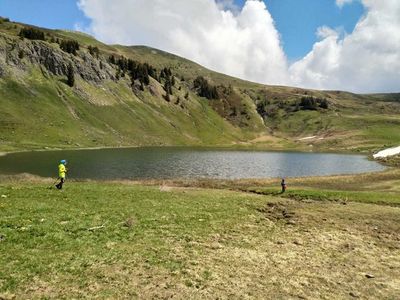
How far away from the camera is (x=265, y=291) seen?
757 inches

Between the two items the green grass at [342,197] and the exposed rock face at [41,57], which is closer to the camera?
the green grass at [342,197]

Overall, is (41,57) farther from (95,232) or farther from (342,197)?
(95,232)

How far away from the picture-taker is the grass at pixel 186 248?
1888cm

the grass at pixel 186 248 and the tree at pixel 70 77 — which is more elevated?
the tree at pixel 70 77

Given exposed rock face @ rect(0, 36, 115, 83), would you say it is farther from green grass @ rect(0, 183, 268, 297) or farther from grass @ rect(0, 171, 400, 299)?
grass @ rect(0, 171, 400, 299)

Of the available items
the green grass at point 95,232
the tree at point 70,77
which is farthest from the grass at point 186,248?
the tree at point 70,77

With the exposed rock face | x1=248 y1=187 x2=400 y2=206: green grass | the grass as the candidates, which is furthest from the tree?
x1=248 y1=187 x2=400 y2=206: green grass

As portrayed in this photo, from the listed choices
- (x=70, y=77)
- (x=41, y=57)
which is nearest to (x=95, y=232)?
(x=70, y=77)

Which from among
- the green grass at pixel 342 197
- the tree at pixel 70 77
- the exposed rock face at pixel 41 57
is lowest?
the green grass at pixel 342 197

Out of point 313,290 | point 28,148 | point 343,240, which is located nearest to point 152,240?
point 313,290

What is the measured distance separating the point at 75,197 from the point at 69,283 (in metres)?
19.5

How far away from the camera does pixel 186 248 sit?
2462 centimetres

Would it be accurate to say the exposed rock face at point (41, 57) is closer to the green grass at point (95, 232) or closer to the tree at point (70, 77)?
the tree at point (70, 77)

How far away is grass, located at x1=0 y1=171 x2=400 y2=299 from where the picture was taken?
1888cm
